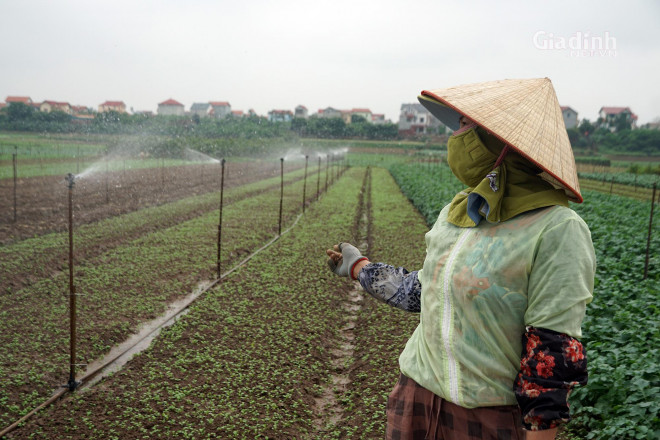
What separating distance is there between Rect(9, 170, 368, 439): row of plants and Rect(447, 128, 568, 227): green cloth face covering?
10.3ft

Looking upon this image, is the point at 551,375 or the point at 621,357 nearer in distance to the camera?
the point at 551,375

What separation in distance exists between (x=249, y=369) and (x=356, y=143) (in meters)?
71.1

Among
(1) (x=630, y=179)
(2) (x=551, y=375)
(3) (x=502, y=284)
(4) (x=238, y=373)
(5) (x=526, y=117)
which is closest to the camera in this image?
(2) (x=551, y=375)

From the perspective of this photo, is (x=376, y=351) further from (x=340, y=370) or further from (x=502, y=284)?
(x=502, y=284)

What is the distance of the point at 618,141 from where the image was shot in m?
62.0

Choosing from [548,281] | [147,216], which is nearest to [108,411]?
[548,281]

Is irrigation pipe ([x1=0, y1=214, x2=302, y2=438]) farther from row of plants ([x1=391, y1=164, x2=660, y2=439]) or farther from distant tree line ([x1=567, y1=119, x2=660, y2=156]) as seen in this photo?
distant tree line ([x1=567, y1=119, x2=660, y2=156])

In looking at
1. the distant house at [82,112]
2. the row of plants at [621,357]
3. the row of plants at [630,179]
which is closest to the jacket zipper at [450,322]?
the row of plants at [621,357]

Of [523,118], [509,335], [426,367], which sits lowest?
[426,367]

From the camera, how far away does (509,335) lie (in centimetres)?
154

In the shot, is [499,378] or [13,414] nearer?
[499,378]

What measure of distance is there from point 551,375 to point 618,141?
71.8 m

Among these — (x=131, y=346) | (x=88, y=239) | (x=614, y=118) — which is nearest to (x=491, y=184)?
(x=131, y=346)

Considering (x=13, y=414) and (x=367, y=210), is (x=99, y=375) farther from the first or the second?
(x=367, y=210)
